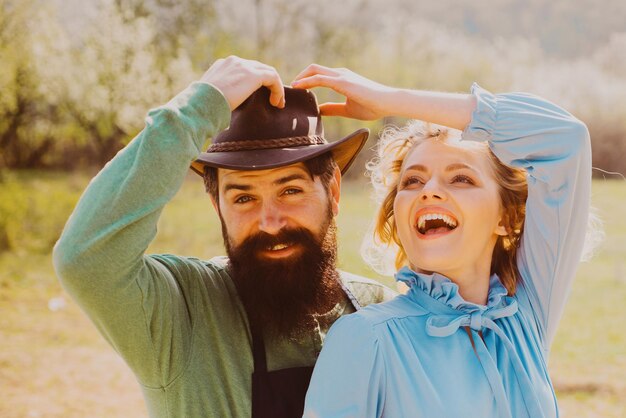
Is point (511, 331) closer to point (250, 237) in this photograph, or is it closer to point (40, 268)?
point (250, 237)

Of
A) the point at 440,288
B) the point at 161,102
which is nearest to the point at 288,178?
the point at 440,288

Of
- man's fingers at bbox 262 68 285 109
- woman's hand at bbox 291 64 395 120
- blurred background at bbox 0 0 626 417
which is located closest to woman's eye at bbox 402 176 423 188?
woman's hand at bbox 291 64 395 120

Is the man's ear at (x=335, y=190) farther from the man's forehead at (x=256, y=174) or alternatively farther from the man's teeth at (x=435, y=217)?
the man's teeth at (x=435, y=217)

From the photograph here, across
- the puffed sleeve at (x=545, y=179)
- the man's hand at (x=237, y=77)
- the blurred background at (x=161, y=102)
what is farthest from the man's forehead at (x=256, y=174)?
the blurred background at (x=161, y=102)

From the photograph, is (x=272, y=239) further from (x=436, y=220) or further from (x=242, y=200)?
(x=436, y=220)

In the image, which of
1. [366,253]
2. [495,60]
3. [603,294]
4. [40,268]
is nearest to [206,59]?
[40,268]

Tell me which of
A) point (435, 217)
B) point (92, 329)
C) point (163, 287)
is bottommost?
point (92, 329)

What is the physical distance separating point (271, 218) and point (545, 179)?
2.72 ft

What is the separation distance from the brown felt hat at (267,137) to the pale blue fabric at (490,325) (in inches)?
20.1

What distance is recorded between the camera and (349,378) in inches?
64.8

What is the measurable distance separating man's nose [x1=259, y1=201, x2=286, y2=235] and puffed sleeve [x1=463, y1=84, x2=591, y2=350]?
24.6 inches

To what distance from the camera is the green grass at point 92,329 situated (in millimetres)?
7469

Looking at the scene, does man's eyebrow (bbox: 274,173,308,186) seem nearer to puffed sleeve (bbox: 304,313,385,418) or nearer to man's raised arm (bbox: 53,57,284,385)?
man's raised arm (bbox: 53,57,284,385)

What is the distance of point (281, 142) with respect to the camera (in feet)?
7.14
